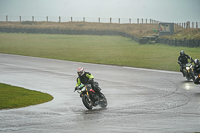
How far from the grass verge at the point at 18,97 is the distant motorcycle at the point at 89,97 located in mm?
2349

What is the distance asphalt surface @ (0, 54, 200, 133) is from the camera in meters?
10.4

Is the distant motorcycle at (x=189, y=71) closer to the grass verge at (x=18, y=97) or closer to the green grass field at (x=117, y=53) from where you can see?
the green grass field at (x=117, y=53)

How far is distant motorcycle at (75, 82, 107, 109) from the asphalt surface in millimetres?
196

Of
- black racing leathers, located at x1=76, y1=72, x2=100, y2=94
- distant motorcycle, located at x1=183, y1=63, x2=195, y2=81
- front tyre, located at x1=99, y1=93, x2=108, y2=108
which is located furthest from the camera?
distant motorcycle, located at x1=183, y1=63, x2=195, y2=81

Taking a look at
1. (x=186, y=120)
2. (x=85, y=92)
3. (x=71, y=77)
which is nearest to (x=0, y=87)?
(x=71, y=77)

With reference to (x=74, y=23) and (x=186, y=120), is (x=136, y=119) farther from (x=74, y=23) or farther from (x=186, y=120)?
(x=74, y=23)

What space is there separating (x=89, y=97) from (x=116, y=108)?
0.98 metres

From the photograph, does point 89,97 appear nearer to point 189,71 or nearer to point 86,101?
point 86,101

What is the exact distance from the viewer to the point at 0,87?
1911 centimetres

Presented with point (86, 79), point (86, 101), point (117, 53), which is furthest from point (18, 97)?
point (117, 53)

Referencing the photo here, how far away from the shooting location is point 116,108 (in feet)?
44.5

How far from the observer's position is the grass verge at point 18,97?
1450 cm

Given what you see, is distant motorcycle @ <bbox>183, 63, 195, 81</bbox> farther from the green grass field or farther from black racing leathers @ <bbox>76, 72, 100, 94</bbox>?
black racing leathers @ <bbox>76, 72, 100, 94</bbox>

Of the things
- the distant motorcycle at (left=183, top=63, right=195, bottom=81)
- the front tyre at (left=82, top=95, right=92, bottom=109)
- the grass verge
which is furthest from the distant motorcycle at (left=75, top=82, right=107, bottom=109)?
the distant motorcycle at (left=183, top=63, right=195, bottom=81)
